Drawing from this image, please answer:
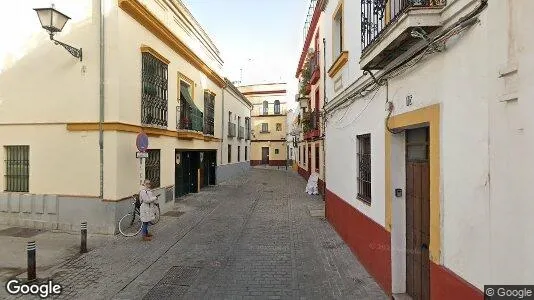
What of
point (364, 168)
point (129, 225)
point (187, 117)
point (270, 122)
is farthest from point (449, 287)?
point (270, 122)

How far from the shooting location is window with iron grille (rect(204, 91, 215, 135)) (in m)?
17.8

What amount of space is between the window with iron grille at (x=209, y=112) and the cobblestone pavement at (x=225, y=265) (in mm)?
8022

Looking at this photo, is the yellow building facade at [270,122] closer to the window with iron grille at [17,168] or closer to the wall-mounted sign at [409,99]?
the window with iron grille at [17,168]

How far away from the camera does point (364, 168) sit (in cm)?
668

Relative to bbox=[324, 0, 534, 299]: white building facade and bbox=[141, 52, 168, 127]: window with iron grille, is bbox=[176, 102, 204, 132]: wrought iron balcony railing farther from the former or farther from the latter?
bbox=[324, 0, 534, 299]: white building facade

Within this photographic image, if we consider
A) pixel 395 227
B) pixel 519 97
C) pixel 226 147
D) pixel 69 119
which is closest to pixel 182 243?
pixel 69 119

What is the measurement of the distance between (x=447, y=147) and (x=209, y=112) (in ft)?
53.0

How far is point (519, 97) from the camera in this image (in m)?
2.36

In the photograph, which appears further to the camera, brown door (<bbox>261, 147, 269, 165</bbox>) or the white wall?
brown door (<bbox>261, 147, 269, 165</bbox>)

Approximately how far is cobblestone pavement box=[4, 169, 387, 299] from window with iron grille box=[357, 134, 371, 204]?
1.38 meters

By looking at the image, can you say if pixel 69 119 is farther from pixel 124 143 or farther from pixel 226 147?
pixel 226 147

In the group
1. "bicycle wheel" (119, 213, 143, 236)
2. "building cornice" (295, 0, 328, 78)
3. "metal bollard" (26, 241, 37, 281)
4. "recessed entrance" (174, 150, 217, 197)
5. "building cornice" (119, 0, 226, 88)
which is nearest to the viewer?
"metal bollard" (26, 241, 37, 281)

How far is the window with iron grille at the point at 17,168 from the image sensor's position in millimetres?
9328

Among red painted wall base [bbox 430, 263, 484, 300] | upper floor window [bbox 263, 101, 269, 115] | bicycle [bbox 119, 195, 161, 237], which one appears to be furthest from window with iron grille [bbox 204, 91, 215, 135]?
upper floor window [bbox 263, 101, 269, 115]
